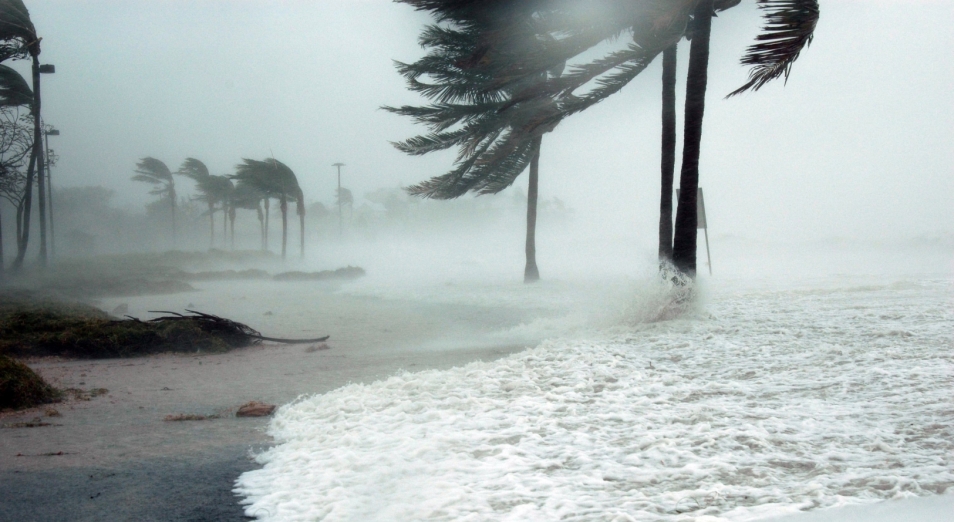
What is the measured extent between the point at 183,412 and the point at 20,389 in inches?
55.2

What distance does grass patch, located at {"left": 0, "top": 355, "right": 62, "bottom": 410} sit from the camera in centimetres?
453

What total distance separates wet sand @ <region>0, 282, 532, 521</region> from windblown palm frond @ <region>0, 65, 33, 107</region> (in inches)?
623

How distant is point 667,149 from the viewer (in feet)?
32.5

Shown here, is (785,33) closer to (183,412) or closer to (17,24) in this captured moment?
(183,412)

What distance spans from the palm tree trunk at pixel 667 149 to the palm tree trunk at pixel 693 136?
77.7 inches

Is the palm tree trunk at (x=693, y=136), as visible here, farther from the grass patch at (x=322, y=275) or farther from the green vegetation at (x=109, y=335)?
the grass patch at (x=322, y=275)

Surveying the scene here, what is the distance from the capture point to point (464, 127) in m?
14.3

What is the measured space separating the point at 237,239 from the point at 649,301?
2226 inches

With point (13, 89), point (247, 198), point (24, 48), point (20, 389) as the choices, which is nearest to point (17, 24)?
point (24, 48)

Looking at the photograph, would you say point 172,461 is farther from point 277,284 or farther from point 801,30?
point 277,284

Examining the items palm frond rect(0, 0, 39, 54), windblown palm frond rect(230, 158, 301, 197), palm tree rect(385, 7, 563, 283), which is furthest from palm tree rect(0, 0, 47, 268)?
windblown palm frond rect(230, 158, 301, 197)

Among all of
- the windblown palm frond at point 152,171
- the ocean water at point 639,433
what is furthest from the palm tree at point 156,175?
the ocean water at point 639,433

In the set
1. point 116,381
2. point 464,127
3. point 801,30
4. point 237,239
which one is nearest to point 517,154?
point 464,127

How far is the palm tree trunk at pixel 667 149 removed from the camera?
9867 millimetres
